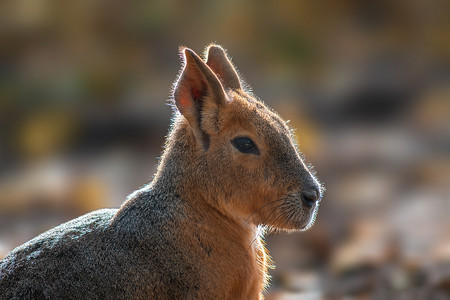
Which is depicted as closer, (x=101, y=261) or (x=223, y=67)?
(x=101, y=261)

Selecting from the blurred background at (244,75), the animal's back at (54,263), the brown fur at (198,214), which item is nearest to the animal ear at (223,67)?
the brown fur at (198,214)

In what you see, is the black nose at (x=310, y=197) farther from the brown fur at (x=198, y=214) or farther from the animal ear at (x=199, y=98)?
the animal ear at (x=199, y=98)

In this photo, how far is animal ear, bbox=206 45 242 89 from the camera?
3953 millimetres

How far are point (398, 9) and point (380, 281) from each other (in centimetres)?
504

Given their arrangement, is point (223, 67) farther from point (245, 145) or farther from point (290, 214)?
point (290, 214)

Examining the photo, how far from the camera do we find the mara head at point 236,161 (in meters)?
3.50

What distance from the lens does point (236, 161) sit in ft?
11.5

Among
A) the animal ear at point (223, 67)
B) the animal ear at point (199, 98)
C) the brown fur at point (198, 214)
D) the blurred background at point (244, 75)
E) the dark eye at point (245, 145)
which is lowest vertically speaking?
the brown fur at point (198, 214)

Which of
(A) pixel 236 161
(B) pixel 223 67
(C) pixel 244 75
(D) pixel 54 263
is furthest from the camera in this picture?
(C) pixel 244 75

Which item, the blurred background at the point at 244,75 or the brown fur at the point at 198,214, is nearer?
the brown fur at the point at 198,214

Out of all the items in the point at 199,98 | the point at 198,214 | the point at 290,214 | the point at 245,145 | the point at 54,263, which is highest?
the point at 199,98

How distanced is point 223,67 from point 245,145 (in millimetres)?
641

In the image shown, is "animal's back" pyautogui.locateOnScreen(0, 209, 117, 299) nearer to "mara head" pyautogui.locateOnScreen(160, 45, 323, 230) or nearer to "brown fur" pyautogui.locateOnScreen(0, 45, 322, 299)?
"brown fur" pyautogui.locateOnScreen(0, 45, 322, 299)

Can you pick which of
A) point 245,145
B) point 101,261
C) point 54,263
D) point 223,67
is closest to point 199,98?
point 245,145
